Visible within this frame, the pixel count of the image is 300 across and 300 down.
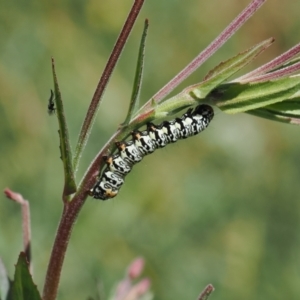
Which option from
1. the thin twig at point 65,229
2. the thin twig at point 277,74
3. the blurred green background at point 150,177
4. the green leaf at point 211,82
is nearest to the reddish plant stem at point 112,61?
the thin twig at point 65,229

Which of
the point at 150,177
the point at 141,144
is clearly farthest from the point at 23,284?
the point at 150,177

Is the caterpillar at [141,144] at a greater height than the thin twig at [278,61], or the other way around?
the thin twig at [278,61]

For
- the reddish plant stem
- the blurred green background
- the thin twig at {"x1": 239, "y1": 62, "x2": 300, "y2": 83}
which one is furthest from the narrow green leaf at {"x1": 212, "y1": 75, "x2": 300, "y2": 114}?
the blurred green background

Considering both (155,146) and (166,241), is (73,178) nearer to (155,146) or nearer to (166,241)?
(155,146)

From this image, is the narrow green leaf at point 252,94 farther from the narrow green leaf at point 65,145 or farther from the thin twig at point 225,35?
the narrow green leaf at point 65,145

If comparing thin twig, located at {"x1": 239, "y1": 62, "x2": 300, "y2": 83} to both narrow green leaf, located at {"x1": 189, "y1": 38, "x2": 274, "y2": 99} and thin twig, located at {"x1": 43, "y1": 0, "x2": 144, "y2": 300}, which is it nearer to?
narrow green leaf, located at {"x1": 189, "y1": 38, "x2": 274, "y2": 99}

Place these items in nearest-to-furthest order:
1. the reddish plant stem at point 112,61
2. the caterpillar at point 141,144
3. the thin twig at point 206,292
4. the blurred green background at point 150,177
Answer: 1. the reddish plant stem at point 112,61
2. the thin twig at point 206,292
3. the caterpillar at point 141,144
4. the blurred green background at point 150,177

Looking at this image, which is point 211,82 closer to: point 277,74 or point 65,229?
point 277,74
